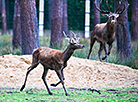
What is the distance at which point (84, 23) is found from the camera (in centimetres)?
2636

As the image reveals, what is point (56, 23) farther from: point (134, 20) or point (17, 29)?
point (134, 20)

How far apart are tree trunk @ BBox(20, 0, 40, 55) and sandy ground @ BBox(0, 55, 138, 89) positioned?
124 centimetres

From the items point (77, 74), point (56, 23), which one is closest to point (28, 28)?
point (77, 74)

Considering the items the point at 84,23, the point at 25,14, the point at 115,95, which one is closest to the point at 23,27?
the point at 25,14

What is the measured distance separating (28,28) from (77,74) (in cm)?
317

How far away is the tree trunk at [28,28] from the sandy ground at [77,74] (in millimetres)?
1236

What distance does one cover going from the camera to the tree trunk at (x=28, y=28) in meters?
11.7

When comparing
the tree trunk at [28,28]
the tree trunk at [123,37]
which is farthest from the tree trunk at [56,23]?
the tree trunk at [28,28]

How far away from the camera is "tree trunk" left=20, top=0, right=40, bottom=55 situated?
11.7 meters

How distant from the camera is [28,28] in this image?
11711mm

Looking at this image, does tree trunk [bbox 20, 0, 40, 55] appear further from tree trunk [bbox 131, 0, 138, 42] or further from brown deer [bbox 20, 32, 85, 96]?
tree trunk [bbox 131, 0, 138, 42]

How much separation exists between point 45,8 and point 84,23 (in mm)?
4285

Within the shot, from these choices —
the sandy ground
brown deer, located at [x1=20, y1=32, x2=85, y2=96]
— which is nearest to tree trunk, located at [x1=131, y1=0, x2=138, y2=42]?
the sandy ground

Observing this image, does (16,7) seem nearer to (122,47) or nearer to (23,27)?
(23,27)
